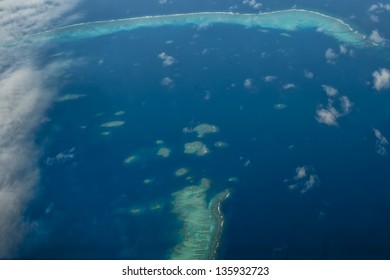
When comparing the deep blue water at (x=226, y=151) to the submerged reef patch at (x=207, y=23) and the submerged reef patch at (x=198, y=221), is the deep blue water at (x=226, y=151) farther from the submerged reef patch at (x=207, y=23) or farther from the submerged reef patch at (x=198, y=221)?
the submerged reef patch at (x=207, y=23)

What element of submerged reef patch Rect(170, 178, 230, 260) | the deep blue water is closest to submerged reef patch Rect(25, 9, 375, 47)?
the deep blue water

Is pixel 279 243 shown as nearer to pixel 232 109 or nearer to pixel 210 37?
pixel 232 109

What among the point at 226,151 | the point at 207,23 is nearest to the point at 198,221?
the point at 226,151

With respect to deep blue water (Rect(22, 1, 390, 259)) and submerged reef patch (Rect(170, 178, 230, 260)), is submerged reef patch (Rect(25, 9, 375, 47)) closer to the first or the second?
deep blue water (Rect(22, 1, 390, 259))

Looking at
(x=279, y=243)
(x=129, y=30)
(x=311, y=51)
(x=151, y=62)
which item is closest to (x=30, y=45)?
(x=129, y=30)

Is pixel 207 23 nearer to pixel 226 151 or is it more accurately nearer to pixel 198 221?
pixel 226 151

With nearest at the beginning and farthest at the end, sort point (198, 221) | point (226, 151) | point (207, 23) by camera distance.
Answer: point (198, 221), point (226, 151), point (207, 23)

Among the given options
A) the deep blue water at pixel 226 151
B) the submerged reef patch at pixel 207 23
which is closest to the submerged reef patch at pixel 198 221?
the deep blue water at pixel 226 151

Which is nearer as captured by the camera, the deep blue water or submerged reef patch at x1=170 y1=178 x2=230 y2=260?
submerged reef patch at x1=170 y1=178 x2=230 y2=260

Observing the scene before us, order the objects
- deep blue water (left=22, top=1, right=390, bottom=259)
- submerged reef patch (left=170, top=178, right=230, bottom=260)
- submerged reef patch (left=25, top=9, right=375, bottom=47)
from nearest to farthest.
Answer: submerged reef patch (left=170, top=178, right=230, bottom=260) → deep blue water (left=22, top=1, right=390, bottom=259) → submerged reef patch (left=25, top=9, right=375, bottom=47)
